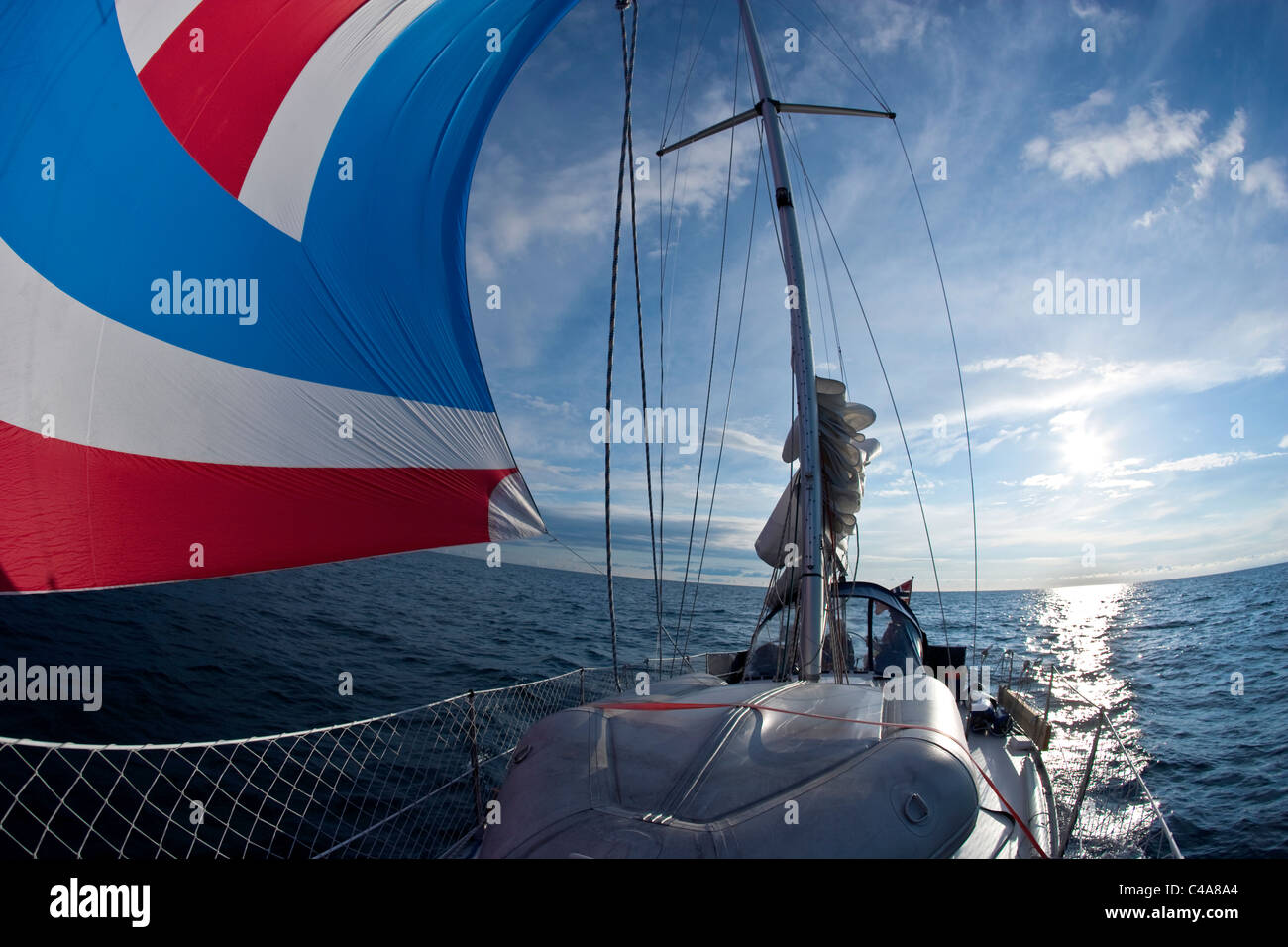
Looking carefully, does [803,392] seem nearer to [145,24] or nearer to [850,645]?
[850,645]

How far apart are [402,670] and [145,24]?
1247cm

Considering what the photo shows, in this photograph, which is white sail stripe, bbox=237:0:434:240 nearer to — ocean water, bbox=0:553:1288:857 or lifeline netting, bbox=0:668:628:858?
lifeline netting, bbox=0:668:628:858

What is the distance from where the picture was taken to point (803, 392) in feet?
20.5

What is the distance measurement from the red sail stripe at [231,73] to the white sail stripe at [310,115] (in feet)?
0.16

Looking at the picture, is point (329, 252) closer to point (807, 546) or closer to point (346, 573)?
point (807, 546)

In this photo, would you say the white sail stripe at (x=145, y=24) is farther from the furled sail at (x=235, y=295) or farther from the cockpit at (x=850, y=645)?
the cockpit at (x=850, y=645)

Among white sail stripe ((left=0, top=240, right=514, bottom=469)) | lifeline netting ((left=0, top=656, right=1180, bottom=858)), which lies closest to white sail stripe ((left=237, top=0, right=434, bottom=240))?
white sail stripe ((left=0, top=240, right=514, bottom=469))

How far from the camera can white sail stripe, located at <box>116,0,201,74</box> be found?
2.73 meters

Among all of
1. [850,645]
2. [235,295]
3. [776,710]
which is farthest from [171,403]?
[850,645]

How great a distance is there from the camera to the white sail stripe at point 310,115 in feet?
11.0
